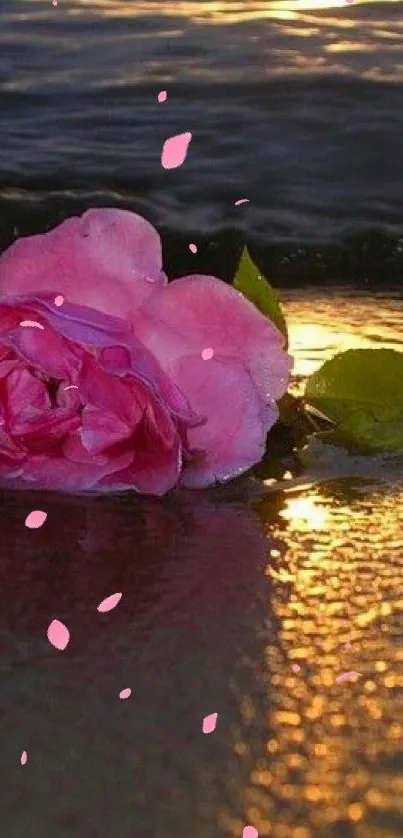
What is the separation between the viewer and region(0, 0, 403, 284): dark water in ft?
5.60

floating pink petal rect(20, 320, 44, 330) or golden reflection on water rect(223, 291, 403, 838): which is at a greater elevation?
floating pink petal rect(20, 320, 44, 330)

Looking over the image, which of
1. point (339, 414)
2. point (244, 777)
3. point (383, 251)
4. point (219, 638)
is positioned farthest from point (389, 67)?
point (244, 777)

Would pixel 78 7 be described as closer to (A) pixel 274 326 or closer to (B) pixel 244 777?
(A) pixel 274 326

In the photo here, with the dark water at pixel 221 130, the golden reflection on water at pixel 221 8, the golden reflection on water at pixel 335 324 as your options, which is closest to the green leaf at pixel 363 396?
the golden reflection on water at pixel 335 324
